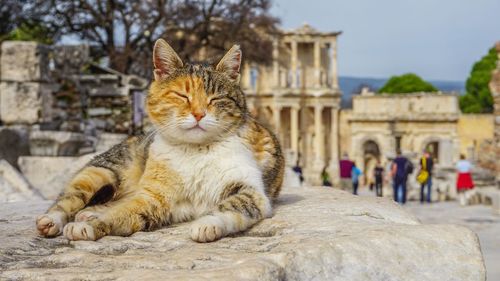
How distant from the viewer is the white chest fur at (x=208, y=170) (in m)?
3.59

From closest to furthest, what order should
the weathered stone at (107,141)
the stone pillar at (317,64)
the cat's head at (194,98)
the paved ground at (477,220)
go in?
the cat's head at (194,98)
the paved ground at (477,220)
the weathered stone at (107,141)
the stone pillar at (317,64)

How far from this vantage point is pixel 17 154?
10.9 m

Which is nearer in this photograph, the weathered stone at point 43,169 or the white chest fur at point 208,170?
the white chest fur at point 208,170

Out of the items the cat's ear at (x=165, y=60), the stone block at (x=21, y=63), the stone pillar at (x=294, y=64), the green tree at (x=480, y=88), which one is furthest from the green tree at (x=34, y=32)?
the green tree at (x=480, y=88)

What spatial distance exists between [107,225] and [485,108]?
238 ft

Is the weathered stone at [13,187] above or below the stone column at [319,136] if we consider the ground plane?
above

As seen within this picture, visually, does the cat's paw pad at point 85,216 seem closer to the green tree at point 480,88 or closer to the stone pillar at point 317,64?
the green tree at point 480,88

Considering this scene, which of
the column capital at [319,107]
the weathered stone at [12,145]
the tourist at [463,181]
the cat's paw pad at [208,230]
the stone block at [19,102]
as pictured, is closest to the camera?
the cat's paw pad at [208,230]

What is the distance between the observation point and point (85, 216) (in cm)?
342

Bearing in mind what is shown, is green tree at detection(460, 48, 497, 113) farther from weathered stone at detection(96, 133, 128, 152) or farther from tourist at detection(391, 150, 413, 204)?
weathered stone at detection(96, 133, 128, 152)

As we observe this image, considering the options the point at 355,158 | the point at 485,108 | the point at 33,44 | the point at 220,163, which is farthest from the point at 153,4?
the point at 485,108

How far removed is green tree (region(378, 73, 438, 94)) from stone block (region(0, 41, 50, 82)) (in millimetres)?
71176

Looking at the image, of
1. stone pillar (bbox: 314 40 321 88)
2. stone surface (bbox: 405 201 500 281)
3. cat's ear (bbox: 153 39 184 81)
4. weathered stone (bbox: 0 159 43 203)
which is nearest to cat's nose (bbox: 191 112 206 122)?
cat's ear (bbox: 153 39 184 81)

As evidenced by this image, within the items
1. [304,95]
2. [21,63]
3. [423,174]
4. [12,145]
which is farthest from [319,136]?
[12,145]
